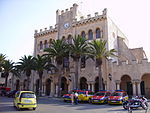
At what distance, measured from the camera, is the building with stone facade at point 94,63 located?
25334mm

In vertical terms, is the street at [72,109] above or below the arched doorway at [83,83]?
below

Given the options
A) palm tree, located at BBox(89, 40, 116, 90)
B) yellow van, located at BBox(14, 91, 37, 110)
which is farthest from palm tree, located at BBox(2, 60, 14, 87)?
yellow van, located at BBox(14, 91, 37, 110)

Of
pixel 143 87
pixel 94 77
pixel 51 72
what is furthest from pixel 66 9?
pixel 143 87

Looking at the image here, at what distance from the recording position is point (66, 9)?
3588 cm

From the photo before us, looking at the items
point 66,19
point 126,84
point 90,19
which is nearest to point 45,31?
point 66,19

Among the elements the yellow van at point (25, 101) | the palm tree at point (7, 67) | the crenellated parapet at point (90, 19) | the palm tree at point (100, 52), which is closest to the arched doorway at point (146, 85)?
the palm tree at point (100, 52)

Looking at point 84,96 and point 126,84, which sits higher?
point 126,84

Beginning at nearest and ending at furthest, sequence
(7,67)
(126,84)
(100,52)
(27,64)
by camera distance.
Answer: (100,52) → (126,84) → (27,64) → (7,67)

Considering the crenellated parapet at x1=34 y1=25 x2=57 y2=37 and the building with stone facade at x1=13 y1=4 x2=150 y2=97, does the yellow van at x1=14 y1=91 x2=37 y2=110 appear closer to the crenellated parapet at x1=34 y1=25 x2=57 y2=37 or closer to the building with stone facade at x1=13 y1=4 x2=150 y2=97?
the building with stone facade at x1=13 y1=4 x2=150 y2=97

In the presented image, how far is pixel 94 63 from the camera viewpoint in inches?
1120

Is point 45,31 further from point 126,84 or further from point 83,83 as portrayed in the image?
point 126,84

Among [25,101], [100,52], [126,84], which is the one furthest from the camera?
[126,84]

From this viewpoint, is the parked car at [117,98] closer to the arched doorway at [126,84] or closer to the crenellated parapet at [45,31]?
the arched doorway at [126,84]

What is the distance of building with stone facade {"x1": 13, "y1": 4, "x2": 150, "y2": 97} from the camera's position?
25.3 m
